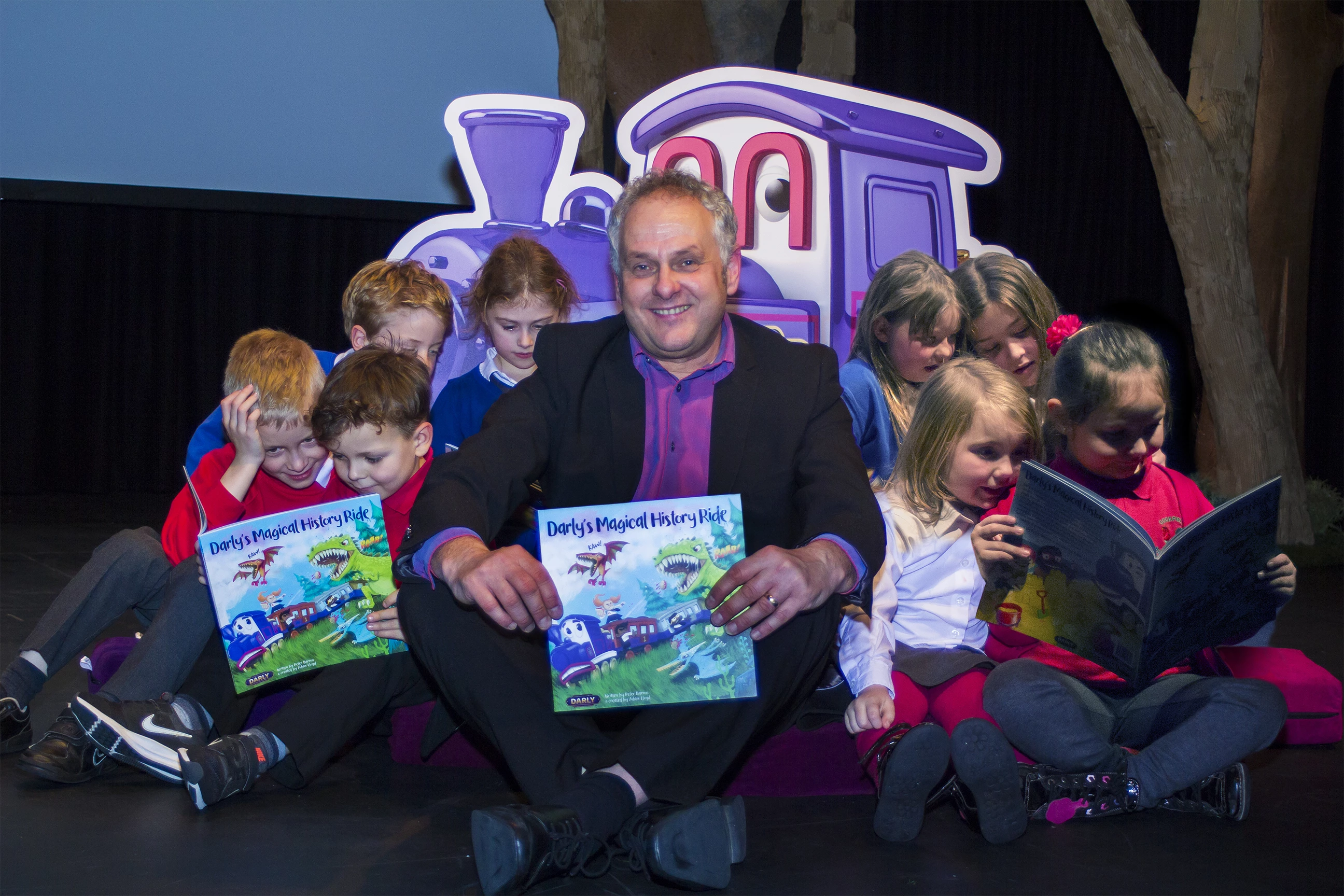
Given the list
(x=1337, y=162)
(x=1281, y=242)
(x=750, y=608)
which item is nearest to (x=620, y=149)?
(x=750, y=608)

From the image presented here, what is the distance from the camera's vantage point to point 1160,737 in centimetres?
193

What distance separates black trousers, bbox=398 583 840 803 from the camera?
5.16ft

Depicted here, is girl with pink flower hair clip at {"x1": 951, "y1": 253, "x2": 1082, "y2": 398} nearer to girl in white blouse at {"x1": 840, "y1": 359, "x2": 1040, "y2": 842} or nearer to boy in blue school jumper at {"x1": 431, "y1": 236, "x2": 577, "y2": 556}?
girl in white blouse at {"x1": 840, "y1": 359, "x2": 1040, "y2": 842}

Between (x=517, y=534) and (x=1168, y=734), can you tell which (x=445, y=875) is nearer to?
(x=517, y=534)

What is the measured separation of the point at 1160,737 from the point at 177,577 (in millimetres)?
1792

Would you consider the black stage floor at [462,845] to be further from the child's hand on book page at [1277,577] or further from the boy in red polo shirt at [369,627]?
the child's hand on book page at [1277,577]

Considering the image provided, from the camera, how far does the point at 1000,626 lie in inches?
81.8

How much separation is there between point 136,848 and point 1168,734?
5.42ft

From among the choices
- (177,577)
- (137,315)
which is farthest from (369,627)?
(137,315)

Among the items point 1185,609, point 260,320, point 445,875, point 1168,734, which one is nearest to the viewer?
point 445,875

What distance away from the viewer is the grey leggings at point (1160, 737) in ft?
6.07

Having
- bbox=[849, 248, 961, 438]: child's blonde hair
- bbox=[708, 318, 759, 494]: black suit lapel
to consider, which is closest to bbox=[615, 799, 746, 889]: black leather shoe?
bbox=[708, 318, 759, 494]: black suit lapel

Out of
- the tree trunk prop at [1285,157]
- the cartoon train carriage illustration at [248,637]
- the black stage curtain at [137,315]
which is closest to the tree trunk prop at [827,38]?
the tree trunk prop at [1285,157]

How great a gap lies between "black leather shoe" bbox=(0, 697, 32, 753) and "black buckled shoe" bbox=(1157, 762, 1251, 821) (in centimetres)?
213
